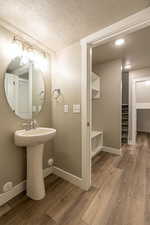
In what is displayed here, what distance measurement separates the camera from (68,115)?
1843mm

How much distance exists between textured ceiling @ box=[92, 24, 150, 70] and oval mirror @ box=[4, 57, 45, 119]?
1.40 meters

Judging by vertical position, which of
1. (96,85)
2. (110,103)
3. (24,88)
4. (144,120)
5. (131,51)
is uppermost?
(131,51)

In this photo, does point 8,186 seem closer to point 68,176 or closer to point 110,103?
point 68,176

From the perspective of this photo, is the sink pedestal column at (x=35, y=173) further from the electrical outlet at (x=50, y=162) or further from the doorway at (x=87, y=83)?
the doorway at (x=87, y=83)

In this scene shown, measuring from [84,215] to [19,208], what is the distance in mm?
782

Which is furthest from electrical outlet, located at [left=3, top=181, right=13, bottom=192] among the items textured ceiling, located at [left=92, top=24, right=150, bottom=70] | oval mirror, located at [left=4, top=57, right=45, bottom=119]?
textured ceiling, located at [left=92, top=24, right=150, bottom=70]

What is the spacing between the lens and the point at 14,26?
1430 millimetres

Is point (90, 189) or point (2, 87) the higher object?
point (2, 87)

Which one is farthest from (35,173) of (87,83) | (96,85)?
(96,85)

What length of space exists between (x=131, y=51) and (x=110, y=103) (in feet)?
4.13

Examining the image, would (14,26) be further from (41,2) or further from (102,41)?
(102,41)

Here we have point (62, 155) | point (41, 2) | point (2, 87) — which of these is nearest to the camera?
point (41, 2)

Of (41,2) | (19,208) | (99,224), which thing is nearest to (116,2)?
(41,2)

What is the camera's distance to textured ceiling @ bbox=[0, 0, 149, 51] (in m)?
1.10
